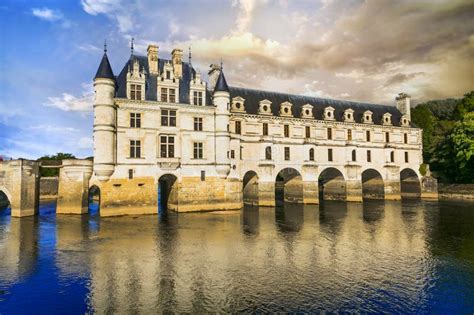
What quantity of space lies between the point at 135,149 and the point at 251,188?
674 inches

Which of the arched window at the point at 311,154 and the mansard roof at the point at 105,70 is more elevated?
the mansard roof at the point at 105,70

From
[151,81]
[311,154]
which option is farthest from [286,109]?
[151,81]

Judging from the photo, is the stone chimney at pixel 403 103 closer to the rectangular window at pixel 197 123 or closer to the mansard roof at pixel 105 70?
the rectangular window at pixel 197 123

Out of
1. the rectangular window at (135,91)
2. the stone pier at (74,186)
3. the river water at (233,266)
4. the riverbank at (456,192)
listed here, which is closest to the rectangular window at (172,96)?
the rectangular window at (135,91)

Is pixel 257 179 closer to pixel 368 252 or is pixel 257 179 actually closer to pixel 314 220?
pixel 314 220

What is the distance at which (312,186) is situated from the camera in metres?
46.2

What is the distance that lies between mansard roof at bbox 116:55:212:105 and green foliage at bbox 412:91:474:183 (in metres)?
40.5

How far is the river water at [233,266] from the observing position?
1315 centimetres

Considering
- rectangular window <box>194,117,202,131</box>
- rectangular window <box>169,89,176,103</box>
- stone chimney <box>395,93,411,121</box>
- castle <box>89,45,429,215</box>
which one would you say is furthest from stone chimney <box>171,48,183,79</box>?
stone chimney <box>395,93,411,121</box>

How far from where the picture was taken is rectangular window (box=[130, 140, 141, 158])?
35.3 metres

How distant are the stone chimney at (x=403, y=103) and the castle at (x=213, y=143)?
7301 millimetres

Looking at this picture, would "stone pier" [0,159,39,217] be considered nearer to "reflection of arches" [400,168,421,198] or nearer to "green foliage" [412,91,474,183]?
"reflection of arches" [400,168,421,198]

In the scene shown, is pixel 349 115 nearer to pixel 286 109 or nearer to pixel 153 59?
pixel 286 109

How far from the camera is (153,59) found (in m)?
37.9
